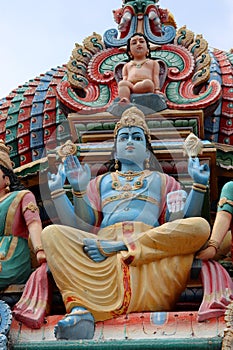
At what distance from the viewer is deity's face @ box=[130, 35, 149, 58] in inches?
571

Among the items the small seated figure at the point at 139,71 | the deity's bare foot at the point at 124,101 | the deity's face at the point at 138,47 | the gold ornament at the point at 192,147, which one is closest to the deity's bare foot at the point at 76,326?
the gold ornament at the point at 192,147

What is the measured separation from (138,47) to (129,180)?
307 centimetres

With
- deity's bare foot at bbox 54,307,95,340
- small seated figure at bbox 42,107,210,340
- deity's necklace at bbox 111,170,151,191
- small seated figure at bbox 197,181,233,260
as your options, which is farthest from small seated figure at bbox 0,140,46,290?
small seated figure at bbox 197,181,233,260

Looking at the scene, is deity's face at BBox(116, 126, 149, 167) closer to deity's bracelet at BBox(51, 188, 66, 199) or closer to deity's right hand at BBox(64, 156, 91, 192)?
deity's right hand at BBox(64, 156, 91, 192)

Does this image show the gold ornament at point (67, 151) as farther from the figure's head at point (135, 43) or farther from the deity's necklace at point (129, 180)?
the figure's head at point (135, 43)

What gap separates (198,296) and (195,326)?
690 mm

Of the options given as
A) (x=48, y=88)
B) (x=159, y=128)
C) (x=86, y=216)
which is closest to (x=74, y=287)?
(x=86, y=216)

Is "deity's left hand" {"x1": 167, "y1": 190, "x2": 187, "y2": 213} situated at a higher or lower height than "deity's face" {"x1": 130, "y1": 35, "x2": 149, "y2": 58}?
lower

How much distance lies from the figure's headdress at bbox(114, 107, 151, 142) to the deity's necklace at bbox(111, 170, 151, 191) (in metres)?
0.52

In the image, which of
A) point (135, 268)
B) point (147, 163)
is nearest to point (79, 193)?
point (147, 163)

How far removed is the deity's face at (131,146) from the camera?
1210cm

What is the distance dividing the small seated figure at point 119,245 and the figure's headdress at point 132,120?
2.46ft

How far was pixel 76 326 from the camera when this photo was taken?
33.6ft

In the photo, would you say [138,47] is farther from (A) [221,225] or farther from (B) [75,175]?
(A) [221,225]
